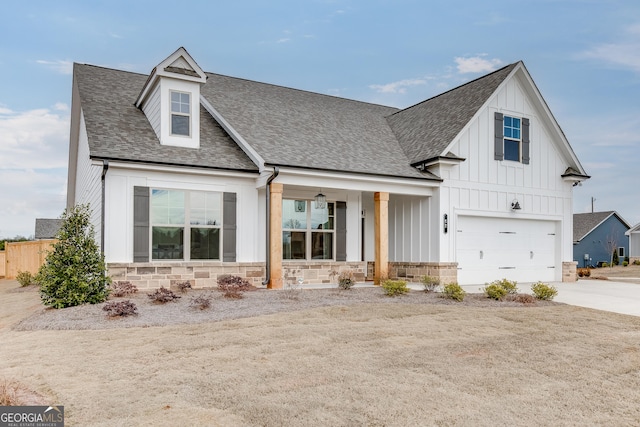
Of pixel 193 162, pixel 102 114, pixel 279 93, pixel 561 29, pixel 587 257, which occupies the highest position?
pixel 561 29

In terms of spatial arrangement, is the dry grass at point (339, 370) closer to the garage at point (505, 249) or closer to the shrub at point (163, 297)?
the shrub at point (163, 297)

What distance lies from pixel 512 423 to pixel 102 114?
499 inches

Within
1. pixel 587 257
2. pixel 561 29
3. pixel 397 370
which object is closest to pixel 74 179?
pixel 397 370

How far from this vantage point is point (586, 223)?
42.9 meters

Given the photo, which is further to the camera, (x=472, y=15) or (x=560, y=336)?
(x=472, y=15)

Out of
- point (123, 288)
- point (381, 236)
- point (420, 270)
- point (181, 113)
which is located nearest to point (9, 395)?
point (123, 288)

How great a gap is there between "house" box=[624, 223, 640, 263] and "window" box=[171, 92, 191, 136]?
41.8 m

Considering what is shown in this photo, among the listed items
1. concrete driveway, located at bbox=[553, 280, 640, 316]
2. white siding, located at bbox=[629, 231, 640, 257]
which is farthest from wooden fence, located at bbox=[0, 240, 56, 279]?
white siding, located at bbox=[629, 231, 640, 257]

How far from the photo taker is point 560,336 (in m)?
7.66

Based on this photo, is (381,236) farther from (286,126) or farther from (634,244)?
(634,244)

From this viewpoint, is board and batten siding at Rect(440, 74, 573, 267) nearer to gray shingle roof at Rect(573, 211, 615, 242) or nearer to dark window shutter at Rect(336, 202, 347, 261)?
dark window shutter at Rect(336, 202, 347, 261)

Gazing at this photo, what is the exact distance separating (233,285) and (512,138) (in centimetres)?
1046

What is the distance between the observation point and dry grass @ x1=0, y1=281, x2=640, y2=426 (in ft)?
14.7

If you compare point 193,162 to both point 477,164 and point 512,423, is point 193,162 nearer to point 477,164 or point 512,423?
point 477,164
